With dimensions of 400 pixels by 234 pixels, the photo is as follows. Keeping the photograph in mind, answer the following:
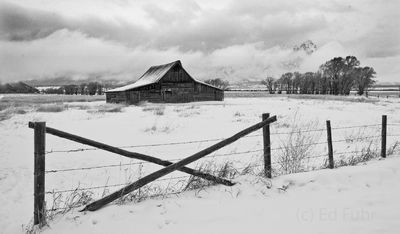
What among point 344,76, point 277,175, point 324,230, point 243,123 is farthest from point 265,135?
point 344,76

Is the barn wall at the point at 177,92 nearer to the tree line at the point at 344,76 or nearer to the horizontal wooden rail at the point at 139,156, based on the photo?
the horizontal wooden rail at the point at 139,156

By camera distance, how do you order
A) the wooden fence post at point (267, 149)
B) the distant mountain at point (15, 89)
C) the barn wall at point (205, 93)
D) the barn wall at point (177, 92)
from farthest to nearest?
the distant mountain at point (15, 89) → the barn wall at point (205, 93) → the barn wall at point (177, 92) → the wooden fence post at point (267, 149)

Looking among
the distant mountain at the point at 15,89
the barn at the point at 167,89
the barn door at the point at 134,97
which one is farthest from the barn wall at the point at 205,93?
the distant mountain at the point at 15,89

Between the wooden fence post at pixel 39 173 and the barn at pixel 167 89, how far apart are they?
114 feet

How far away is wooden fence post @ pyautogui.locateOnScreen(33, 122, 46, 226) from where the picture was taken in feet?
13.3

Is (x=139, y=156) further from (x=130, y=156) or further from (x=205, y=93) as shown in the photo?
(x=205, y=93)

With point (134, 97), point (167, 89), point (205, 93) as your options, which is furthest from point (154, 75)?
point (205, 93)

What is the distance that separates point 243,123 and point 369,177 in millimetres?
10627

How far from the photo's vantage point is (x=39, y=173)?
4.09m

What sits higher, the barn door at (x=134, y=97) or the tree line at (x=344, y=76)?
the tree line at (x=344, y=76)

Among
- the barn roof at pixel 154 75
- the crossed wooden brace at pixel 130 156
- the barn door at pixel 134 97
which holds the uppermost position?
the barn roof at pixel 154 75

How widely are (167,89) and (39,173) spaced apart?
117 feet

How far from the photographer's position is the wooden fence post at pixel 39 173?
4.05 meters

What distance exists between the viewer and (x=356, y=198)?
15.5ft
